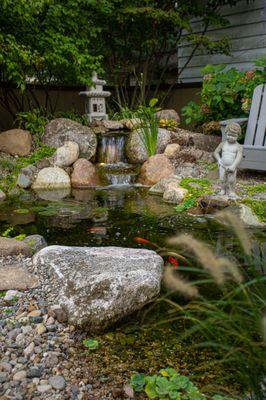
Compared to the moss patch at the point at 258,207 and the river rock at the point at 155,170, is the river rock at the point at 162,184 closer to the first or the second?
the river rock at the point at 155,170

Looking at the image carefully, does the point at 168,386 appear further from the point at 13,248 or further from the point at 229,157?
the point at 229,157

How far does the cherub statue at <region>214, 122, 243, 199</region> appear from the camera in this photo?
441 centimetres

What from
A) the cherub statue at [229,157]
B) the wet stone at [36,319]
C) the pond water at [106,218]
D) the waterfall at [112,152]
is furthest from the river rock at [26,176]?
the wet stone at [36,319]

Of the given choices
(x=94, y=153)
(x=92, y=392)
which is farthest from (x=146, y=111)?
(x=92, y=392)

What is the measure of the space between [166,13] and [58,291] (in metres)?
6.70

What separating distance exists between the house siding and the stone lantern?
2.51m

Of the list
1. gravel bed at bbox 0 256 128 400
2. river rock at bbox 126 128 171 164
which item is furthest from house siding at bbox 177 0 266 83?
gravel bed at bbox 0 256 128 400

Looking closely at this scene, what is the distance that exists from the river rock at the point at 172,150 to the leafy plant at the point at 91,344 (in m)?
4.90

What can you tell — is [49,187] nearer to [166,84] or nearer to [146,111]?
[146,111]

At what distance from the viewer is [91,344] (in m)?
2.15

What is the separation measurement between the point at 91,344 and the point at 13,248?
1.32 metres

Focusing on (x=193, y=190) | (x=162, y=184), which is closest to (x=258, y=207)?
(x=193, y=190)

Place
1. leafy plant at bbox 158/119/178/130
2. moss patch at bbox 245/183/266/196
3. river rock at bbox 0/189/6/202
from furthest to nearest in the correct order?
leafy plant at bbox 158/119/178/130, river rock at bbox 0/189/6/202, moss patch at bbox 245/183/266/196

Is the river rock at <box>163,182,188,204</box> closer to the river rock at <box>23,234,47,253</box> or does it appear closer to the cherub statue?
the cherub statue
